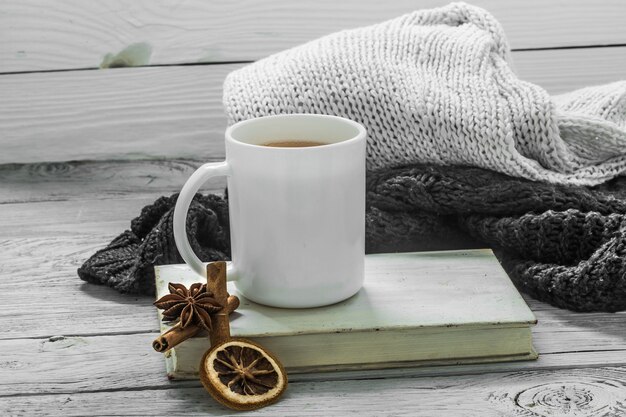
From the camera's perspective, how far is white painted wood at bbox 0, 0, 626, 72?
3.85 feet

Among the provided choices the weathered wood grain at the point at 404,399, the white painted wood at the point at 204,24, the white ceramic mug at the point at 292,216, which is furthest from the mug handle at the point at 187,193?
the white painted wood at the point at 204,24

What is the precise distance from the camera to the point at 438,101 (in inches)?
32.1

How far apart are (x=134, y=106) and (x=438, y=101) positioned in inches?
21.0

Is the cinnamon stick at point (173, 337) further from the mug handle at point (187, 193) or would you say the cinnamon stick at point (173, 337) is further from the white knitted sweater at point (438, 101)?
→ the white knitted sweater at point (438, 101)

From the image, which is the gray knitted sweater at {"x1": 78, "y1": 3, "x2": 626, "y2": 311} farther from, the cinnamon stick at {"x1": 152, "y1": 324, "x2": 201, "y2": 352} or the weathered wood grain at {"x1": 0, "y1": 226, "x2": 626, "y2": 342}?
the cinnamon stick at {"x1": 152, "y1": 324, "x2": 201, "y2": 352}

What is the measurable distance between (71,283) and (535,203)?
42cm

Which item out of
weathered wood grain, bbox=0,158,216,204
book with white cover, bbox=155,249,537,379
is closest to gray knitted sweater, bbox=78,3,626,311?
book with white cover, bbox=155,249,537,379

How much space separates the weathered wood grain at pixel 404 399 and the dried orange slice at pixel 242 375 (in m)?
0.01

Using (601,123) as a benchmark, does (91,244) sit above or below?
below

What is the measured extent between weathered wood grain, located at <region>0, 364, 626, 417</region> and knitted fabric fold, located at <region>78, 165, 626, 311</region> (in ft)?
0.37

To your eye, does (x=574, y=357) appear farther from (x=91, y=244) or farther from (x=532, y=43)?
(x=532, y=43)

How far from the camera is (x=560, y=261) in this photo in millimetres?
760

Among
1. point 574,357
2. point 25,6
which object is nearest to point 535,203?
point 574,357

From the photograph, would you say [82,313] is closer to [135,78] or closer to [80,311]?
[80,311]
